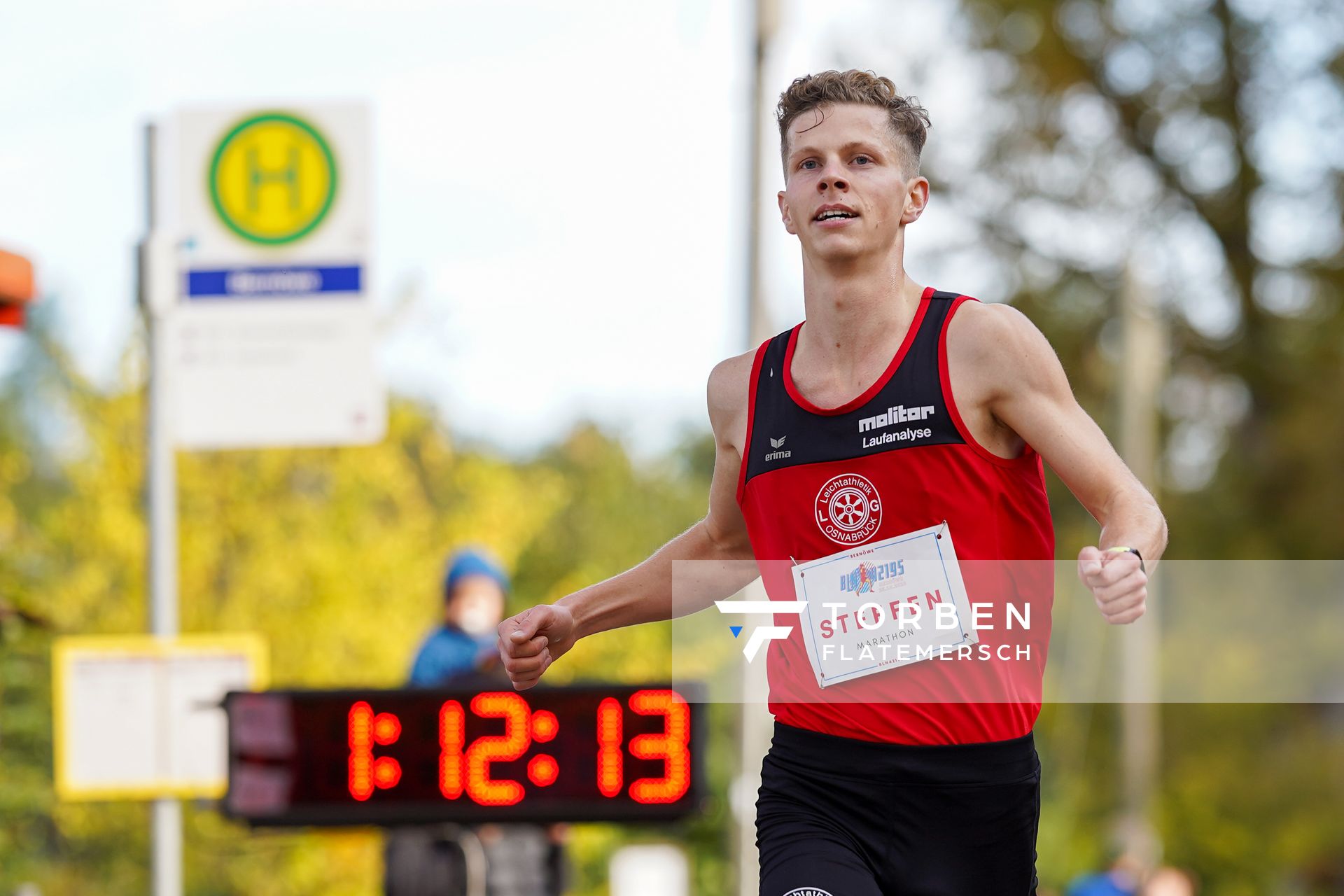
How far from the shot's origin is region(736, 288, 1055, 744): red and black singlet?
334 cm

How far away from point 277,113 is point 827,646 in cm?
513

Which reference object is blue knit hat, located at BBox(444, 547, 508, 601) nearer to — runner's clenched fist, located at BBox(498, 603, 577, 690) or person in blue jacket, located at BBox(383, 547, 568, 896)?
person in blue jacket, located at BBox(383, 547, 568, 896)

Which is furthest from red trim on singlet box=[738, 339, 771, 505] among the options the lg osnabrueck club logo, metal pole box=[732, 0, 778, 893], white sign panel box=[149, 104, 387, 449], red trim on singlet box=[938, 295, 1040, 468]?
metal pole box=[732, 0, 778, 893]

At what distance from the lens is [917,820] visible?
11.1 ft

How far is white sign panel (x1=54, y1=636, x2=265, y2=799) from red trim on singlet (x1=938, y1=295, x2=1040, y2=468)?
4599mm

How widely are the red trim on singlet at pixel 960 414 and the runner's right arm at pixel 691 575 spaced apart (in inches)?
17.9

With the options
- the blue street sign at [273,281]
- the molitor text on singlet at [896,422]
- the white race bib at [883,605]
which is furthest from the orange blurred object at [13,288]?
the molitor text on singlet at [896,422]

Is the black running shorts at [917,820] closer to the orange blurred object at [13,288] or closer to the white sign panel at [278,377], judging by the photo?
the orange blurred object at [13,288]

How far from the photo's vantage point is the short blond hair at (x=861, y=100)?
3.46 metres

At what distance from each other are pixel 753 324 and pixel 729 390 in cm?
633

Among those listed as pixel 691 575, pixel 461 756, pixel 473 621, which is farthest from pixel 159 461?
pixel 691 575

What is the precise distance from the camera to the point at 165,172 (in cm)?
785

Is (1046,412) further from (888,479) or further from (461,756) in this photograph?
(461,756)

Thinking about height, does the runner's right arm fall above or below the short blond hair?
below
